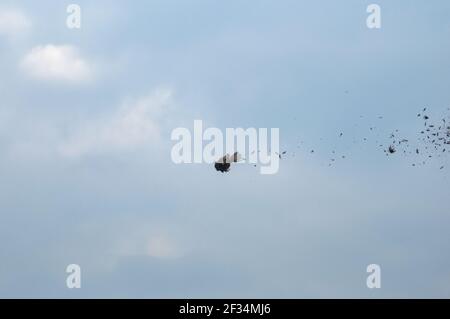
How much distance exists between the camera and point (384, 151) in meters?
12.5

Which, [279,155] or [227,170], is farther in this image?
[227,170]
